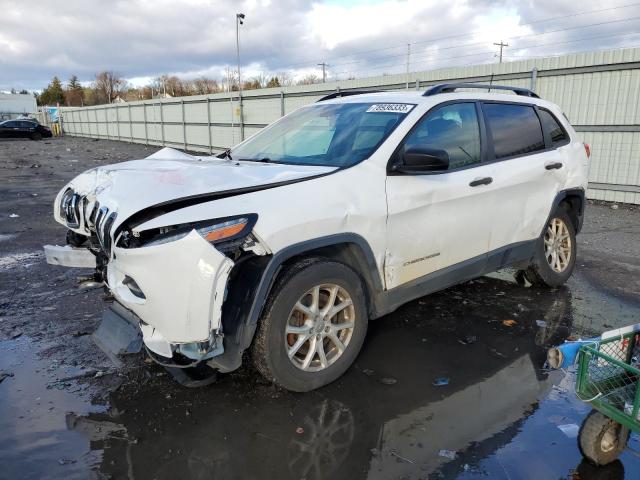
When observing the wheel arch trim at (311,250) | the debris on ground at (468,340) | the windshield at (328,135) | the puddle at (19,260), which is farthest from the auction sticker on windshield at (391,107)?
the puddle at (19,260)

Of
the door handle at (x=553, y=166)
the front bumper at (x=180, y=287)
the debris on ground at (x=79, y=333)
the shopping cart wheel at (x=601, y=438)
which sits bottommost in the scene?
the debris on ground at (x=79, y=333)

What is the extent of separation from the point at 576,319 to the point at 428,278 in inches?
69.6

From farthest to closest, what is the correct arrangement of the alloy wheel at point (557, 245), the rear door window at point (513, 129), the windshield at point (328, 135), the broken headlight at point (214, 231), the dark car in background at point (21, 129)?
1. the dark car in background at point (21, 129)
2. the alloy wheel at point (557, 245)
3. the rear door window at point (513, 129)
4. the windshield at point (328, 135)
5. the broken headlight at point (214, 231)

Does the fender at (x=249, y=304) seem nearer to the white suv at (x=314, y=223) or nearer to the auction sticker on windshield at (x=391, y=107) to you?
the white suv at (x=314, y=223)

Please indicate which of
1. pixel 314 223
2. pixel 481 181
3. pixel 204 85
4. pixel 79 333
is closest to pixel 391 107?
pixel 481 181

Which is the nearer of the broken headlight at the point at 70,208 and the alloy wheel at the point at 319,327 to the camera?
the alloy wheel at the point at 319,327

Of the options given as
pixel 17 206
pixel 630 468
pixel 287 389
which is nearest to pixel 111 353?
pixel 287 389

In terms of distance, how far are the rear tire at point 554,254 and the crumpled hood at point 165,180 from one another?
2.79 m

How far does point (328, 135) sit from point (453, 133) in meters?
1.02

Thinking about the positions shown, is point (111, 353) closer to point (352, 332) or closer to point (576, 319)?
point (352, 332)

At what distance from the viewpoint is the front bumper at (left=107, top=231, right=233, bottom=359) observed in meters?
2.65

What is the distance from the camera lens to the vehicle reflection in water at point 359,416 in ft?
8.77

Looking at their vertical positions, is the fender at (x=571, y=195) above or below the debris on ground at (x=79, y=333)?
above

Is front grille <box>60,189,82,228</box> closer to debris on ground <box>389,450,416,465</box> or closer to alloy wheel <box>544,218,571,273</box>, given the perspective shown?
debris on ground <box>389,450,416,465</box>
